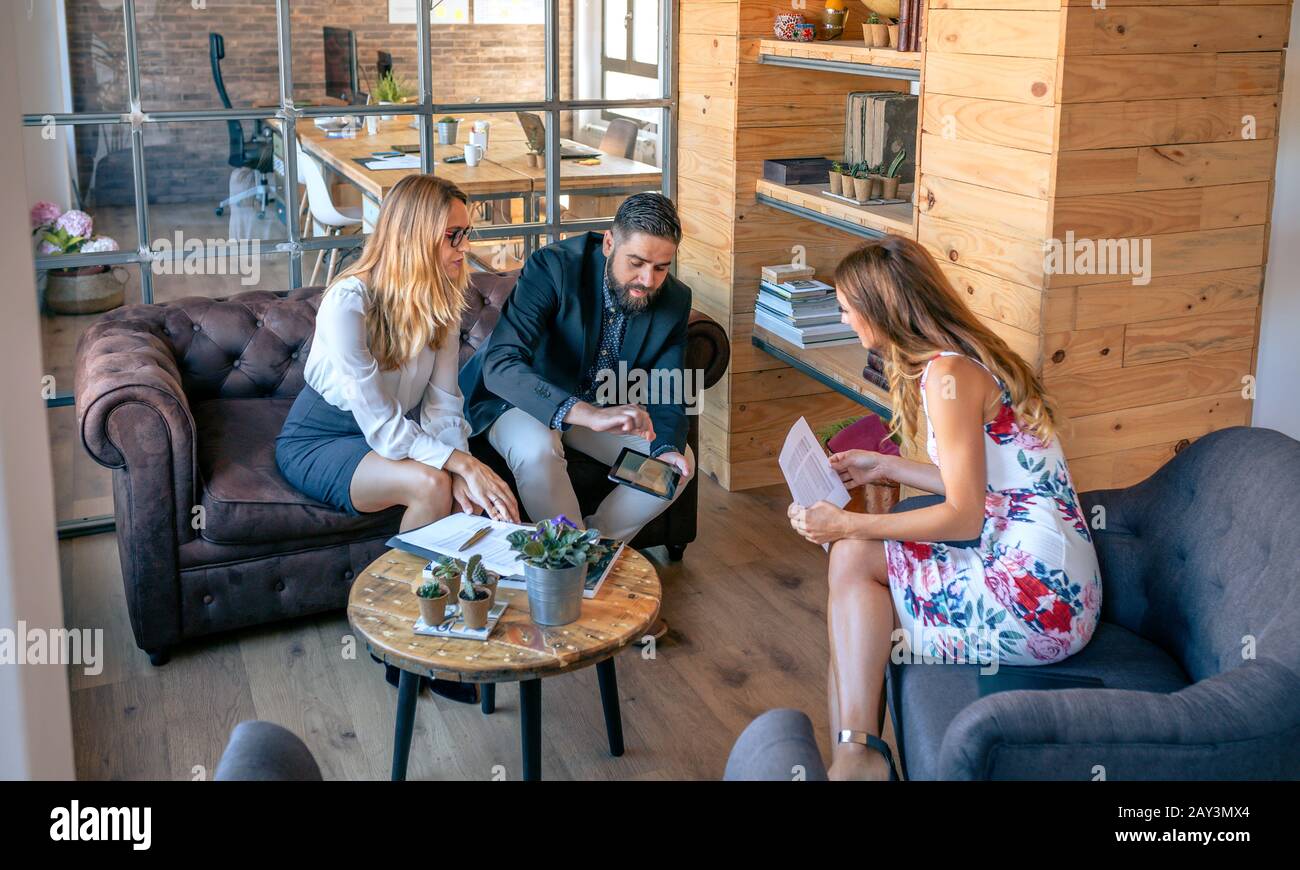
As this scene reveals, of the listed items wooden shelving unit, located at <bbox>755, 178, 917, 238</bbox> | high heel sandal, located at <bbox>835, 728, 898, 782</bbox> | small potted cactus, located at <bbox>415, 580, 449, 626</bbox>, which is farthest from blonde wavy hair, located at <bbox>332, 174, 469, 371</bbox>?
high heel sandal, located at <bbox>835, 728, 898, 782</bbox>

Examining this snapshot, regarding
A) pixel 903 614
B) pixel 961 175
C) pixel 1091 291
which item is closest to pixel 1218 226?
pixel 1091 291

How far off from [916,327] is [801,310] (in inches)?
63.4

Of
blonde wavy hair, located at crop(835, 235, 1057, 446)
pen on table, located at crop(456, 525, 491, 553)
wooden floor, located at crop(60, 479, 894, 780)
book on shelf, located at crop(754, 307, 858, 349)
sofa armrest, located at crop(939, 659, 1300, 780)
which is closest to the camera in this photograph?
sofa armrest, located at crop(939, 659, 1300, 780)

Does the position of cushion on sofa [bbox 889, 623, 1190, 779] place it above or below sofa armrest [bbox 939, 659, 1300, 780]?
below

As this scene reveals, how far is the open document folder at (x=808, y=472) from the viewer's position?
256cm

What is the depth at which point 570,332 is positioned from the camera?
343cm

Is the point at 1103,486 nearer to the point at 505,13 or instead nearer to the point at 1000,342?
the point at 1000,342

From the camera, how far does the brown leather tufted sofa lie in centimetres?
301

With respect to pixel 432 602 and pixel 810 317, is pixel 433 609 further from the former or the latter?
pixel 810 317

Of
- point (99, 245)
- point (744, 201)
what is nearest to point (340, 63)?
point (99, 245)

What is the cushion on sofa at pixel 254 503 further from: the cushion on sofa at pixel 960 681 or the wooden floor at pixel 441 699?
the cushion on sofa at pixel 960 681

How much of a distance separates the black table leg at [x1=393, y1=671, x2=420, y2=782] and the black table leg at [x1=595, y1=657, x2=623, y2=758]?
393 mm

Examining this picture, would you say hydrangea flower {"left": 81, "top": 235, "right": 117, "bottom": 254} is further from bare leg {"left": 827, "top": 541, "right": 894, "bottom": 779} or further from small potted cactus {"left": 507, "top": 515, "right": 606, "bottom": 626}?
bare leg {"left": 827, "top": 541, "right": 894, "bottom": 779}

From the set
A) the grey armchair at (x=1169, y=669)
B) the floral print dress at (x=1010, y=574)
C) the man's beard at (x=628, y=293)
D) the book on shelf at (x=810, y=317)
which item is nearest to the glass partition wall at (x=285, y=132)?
the book on shelf at (x=810, y=317)
